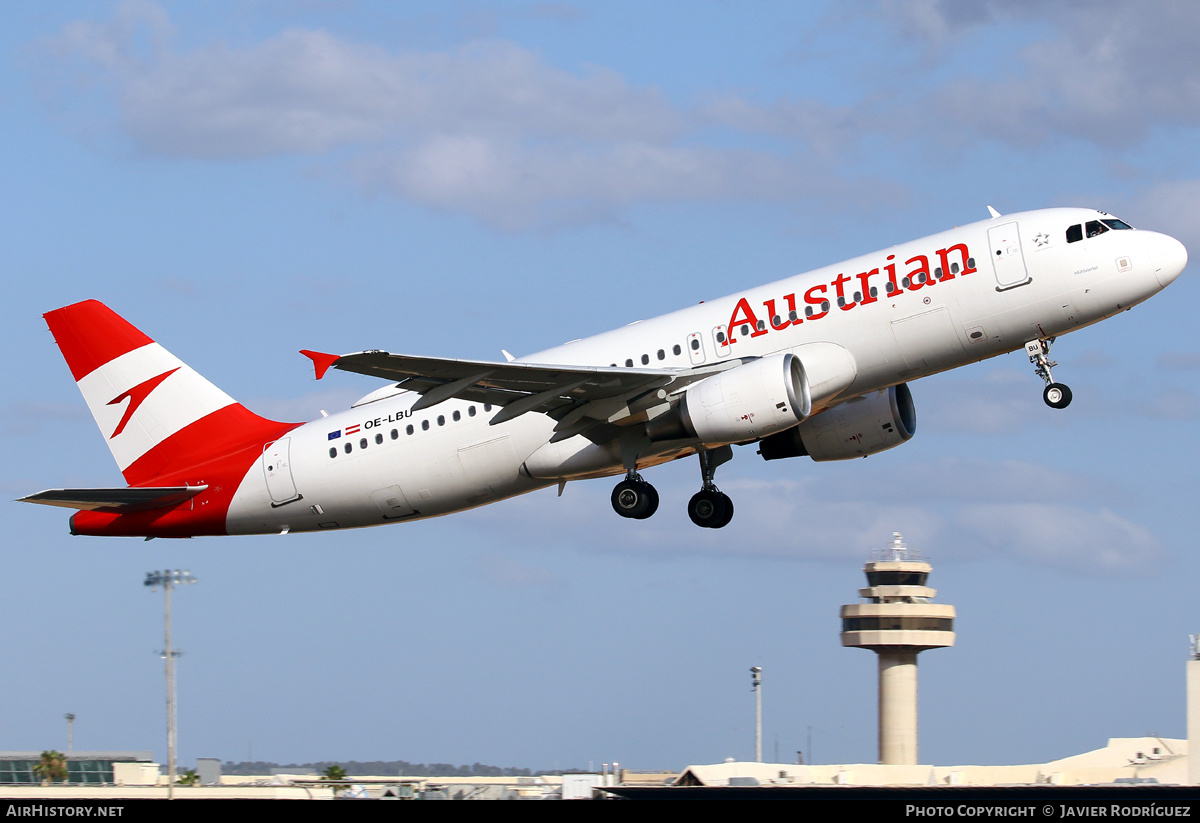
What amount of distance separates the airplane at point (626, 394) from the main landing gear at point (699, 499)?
0.05 metres

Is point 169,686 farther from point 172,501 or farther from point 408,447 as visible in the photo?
point 408,447

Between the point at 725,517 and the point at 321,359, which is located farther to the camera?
the point at 725,517

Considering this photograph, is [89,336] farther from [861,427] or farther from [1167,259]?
[1167,259]

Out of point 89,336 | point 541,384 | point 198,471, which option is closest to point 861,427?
point 541,384

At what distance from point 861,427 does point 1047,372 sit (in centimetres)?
544

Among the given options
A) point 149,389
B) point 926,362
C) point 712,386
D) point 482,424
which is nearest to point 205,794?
point 149,389

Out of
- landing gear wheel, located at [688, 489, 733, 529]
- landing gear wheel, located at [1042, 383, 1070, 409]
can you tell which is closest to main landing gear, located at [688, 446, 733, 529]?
landing gear wheel, located at [688, 489, 733, 529]

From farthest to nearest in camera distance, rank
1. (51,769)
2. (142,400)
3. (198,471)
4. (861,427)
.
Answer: (51,769) < (142,400) < (198,471) < (861,427)

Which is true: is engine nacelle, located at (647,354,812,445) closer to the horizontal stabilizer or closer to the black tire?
the black tire

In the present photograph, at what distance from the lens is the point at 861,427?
121ft

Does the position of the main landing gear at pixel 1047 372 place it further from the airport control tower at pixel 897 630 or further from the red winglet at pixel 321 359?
the airport control tower at pixel 897 630

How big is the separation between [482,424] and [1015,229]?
44.8ft

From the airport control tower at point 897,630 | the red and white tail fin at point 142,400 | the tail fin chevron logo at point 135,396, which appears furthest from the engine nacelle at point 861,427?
the airport control tower at point 897,630

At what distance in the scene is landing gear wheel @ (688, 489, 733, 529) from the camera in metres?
37.0
